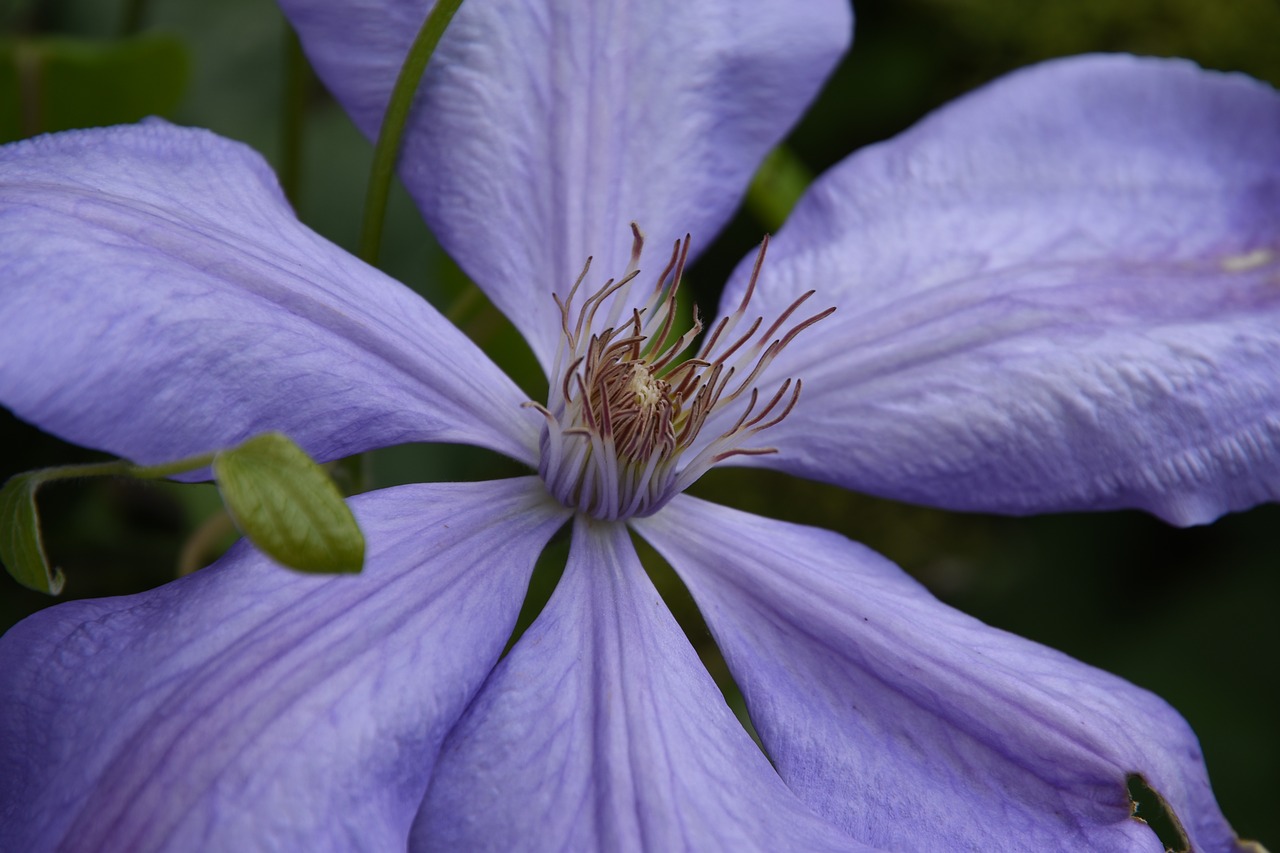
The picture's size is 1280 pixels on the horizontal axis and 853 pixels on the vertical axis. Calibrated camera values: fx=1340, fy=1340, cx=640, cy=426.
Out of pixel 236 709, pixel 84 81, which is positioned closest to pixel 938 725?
pixel 236 709

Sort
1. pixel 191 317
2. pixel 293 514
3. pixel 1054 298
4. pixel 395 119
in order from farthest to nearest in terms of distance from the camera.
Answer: pixel 1054 298 < pixel 395 119 < pixel 191 317 < pixel 293 514

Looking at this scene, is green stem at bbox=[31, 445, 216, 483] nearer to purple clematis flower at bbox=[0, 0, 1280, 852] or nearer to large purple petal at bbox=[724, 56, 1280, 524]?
purple clematis flower at bbox=[0, 0, 1280, 852]

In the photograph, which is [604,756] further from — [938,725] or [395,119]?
[395,119]

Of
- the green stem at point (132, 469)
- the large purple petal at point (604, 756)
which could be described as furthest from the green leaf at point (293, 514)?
the large purple petal at point (604, 756)

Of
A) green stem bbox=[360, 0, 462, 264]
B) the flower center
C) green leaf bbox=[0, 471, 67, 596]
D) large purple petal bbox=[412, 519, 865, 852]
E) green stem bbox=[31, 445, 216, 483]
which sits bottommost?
large purple petal bbox=[412, 519, 865, 852]

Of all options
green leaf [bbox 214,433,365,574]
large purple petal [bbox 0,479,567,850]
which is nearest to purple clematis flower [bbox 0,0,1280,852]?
large purple petal [bbox 0,479,567,850]

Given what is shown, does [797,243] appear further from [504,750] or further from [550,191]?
[504,750]

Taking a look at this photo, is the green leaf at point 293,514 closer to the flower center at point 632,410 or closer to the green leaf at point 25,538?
the green leaf at point 25,538
